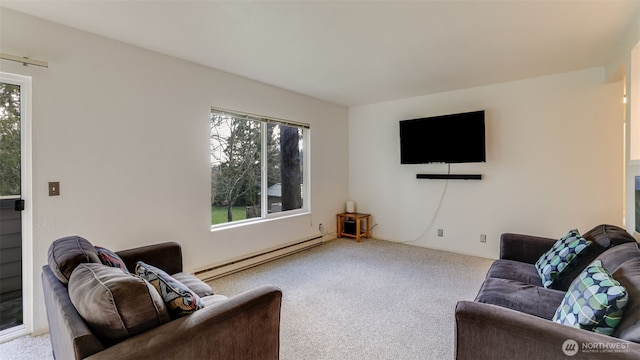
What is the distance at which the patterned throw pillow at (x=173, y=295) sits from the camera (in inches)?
50.7

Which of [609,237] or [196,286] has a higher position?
[609,237]

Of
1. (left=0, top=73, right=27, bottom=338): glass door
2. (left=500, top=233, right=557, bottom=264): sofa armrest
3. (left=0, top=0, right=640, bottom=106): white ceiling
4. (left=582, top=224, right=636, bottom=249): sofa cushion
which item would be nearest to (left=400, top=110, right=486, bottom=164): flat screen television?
(left=0, top=0, right=640, bottom=106): white ceiling

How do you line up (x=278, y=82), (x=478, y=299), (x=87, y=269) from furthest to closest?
(x=278, y=82)
(x=478, y=299)
(x=87, y=269)

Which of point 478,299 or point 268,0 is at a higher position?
point 268,0

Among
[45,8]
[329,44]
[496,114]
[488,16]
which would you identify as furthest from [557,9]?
[45,8]

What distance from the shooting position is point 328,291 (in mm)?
2887

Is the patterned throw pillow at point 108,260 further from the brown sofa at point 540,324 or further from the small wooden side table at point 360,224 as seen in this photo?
the small wooden side table at point 360,224

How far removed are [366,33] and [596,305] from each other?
230 cm

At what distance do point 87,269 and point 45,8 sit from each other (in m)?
2.03

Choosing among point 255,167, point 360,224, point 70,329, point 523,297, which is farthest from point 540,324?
point 360,224

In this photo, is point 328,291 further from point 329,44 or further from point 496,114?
point 496,114

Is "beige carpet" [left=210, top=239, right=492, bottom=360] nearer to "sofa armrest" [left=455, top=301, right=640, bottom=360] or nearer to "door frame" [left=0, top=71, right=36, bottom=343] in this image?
"sofa armrest" [left=455, top=301, right=640, bottom=360]

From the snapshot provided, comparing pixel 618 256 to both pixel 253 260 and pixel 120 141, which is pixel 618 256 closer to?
pixel 253 260

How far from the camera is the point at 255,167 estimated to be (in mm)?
3855
